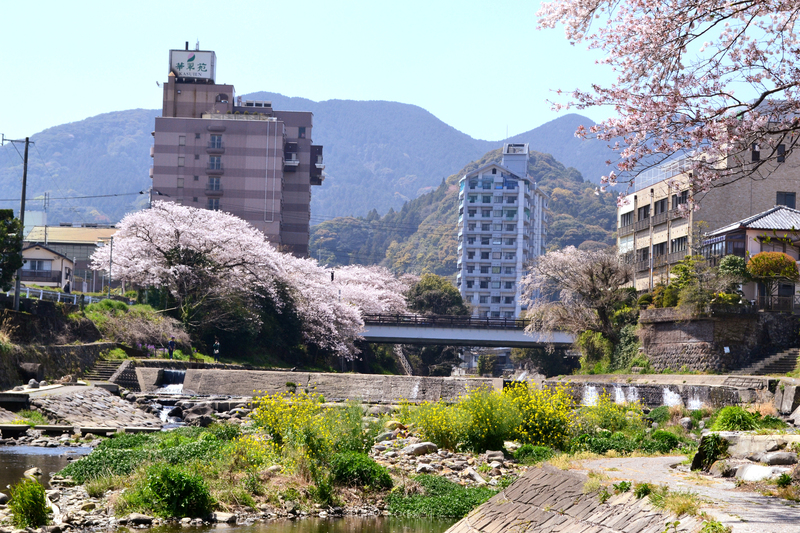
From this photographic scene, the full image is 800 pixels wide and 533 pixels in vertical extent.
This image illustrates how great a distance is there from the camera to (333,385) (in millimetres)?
35188

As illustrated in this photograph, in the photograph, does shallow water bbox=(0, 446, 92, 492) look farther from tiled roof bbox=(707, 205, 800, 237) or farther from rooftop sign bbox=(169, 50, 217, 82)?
rooftop sign bbox=(169, 50, 217, 82)

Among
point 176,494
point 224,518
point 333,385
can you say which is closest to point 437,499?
point 224,518

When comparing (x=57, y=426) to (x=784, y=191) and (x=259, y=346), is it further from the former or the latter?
(x=784, y=191)

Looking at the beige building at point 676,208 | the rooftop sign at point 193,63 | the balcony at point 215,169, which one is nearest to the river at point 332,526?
the beige building at point 676,208

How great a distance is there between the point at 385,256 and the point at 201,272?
142561mm

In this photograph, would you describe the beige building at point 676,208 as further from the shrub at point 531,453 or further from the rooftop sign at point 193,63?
the rooftop sign at point 193,63

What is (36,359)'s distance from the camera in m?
33.9

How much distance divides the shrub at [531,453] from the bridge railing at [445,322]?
4534 cm

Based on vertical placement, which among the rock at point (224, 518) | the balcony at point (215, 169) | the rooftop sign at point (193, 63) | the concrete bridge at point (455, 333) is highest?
the rooftop sign at point (193, 63)

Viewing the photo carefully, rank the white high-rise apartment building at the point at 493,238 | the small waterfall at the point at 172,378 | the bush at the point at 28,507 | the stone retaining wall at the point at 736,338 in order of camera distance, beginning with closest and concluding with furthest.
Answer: the bush at the point at 28,507 → the small waterfall at the point at 172,378 → the stone retaining wall at the point at 736,338 → the white high-rise apartment building at the point at 493,238

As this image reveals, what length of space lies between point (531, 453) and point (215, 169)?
3117 inches

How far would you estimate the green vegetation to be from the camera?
13.9 metres

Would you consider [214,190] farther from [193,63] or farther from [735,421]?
[735,421]

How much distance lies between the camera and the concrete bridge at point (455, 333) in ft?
210
